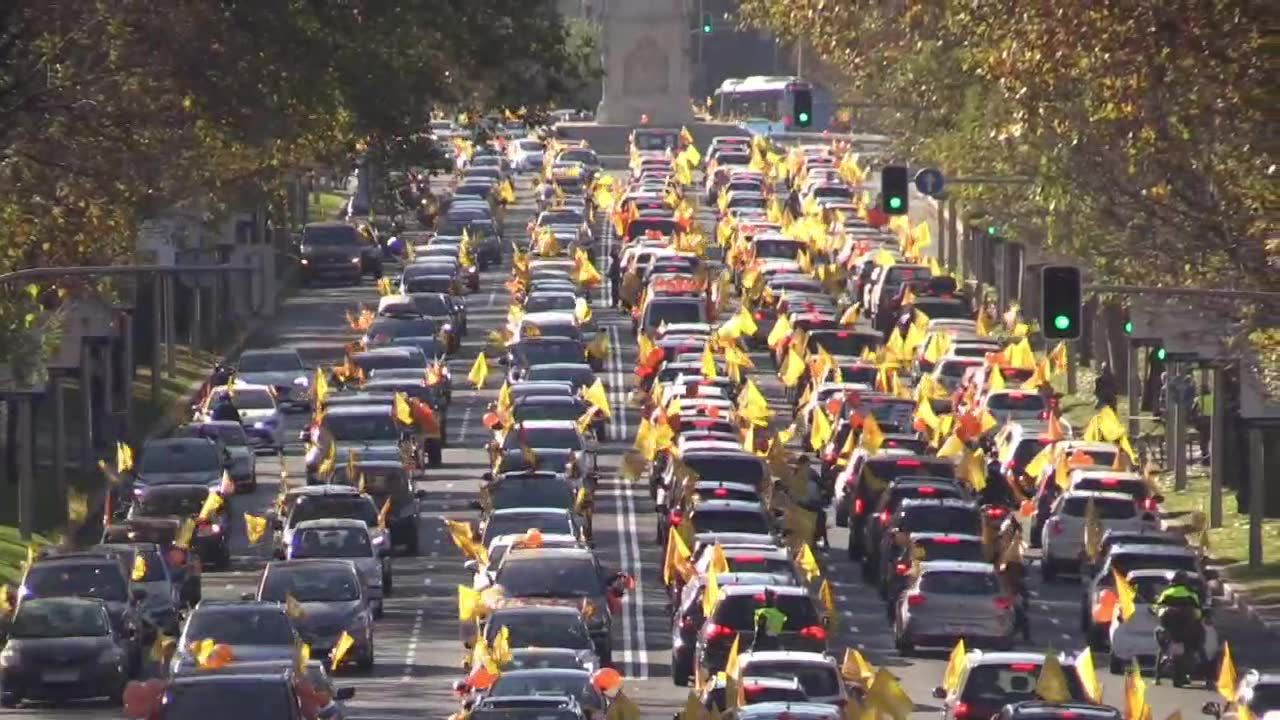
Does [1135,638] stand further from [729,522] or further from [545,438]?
[545,438]

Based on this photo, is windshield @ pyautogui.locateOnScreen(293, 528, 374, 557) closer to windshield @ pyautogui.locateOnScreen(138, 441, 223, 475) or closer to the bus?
windshield @ pyautogui.locateOnScreen(138, 441, 223, 475)

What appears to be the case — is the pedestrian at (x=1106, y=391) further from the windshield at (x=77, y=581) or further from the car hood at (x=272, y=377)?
the windshield at (x=77, y=581)

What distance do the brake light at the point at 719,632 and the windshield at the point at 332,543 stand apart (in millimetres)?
8963

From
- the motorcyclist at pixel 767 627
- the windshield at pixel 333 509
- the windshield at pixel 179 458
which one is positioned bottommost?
the windshield at pixel 179 458

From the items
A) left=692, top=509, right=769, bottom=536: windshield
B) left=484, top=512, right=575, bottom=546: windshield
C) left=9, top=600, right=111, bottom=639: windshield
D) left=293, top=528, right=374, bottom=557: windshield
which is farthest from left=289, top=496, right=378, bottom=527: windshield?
left=9, top=600, right=111, bottom=639: windshield

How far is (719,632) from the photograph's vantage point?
38.8 metres

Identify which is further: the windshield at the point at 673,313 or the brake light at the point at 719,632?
the windshield at the point at 673,313

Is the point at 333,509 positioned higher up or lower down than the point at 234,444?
higher up

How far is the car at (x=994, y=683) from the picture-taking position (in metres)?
34.4

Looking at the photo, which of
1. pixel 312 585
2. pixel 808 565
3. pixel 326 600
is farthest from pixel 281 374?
pixel 326 600

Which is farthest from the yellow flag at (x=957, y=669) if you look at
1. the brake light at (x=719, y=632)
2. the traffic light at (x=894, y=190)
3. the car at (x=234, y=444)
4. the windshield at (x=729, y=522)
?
the traffic light at (x=894, y=190)

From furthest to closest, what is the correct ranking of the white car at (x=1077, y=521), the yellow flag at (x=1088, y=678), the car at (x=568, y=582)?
the white car at (x=1077, y=521) → the car at (x=568, y=582) → the yellow flag at (x=1088, y=678)

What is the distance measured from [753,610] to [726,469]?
41.8ft

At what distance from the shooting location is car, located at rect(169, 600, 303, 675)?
124 feet
